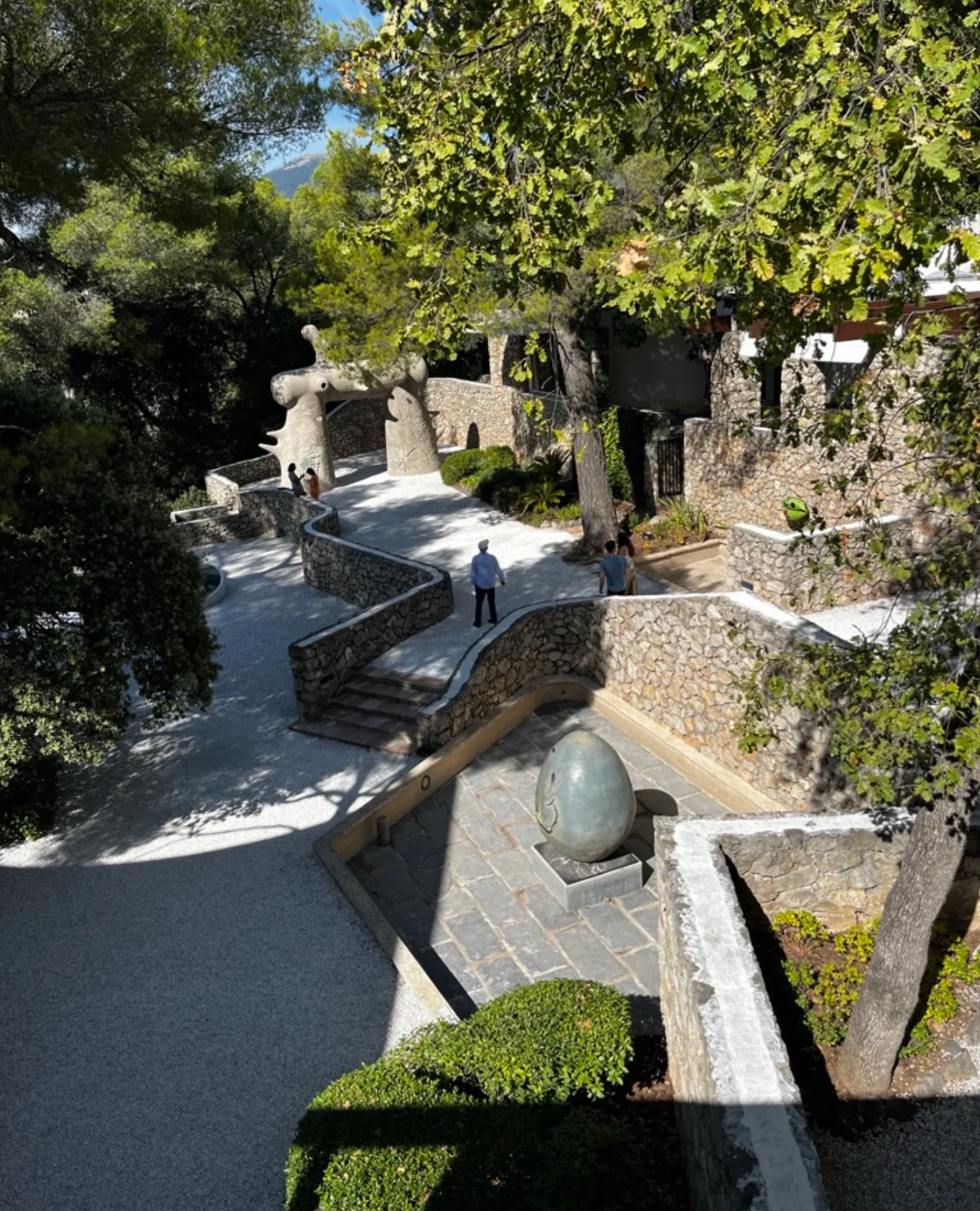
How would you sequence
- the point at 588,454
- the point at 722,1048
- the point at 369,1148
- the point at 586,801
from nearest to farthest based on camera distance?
1. the point at 722,1048
2. the point at 369,1148
3. the point at 586,801
4. the point at 588,454

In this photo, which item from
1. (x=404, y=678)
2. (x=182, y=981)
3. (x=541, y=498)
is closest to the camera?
(x=182, y=981)

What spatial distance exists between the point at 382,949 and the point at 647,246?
604cm

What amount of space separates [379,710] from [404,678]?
29.0 inches

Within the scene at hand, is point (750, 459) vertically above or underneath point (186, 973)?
above

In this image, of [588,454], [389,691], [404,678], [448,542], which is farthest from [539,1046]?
[448,542]

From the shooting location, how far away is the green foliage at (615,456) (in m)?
19.1

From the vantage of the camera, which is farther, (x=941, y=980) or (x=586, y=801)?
(x=586, y=801)

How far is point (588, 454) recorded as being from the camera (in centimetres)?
1574

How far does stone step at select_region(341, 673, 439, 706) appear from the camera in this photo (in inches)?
490

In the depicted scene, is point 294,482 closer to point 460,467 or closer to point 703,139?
point 460,467

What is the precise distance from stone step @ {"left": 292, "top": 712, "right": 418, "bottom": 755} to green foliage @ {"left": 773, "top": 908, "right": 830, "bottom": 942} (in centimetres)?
558

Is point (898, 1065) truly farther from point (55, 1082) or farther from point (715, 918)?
point (55, 1082)

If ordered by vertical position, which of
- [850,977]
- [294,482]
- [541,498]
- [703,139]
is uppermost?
[703,139]

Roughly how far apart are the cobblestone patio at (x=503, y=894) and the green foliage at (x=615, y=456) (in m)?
8.72
